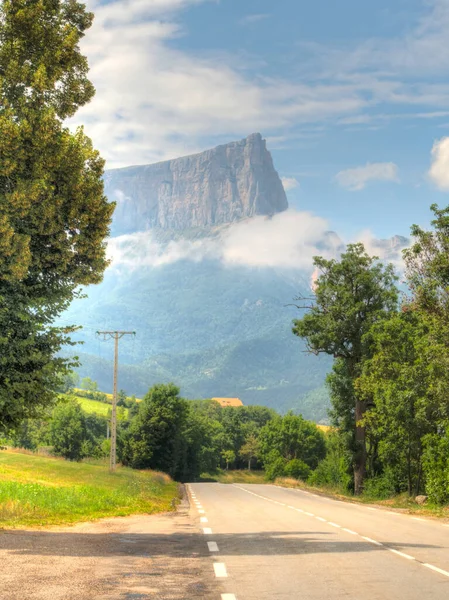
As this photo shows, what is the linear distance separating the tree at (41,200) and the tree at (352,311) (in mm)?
31497

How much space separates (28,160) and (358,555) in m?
11.7

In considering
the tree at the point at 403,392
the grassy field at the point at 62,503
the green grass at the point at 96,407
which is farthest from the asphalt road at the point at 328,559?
the green grass at the point at 96,407

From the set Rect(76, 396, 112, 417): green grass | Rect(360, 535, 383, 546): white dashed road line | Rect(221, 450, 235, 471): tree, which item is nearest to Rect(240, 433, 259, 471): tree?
Rect(221, 450, 235, 471): tree

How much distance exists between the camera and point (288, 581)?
1020 centimetres

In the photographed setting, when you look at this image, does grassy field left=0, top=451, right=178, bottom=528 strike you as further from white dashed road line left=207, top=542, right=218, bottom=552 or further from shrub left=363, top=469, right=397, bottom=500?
shrub left=363, top=469, right=397, bottom=500

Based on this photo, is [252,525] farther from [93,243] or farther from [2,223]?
[2,223]

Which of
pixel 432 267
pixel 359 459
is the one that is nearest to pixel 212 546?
pixel 432 267

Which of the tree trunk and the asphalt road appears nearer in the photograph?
the asphalt road

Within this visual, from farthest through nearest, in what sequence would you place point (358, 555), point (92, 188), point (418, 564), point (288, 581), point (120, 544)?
point (92, 188)
point (120, 544)
point (358, 555)
point (418, 564)
point (288, 581)

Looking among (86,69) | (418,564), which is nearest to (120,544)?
(418,564)

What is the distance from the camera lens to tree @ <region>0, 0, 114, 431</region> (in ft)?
51.7

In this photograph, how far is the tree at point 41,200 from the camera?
15.8 meters

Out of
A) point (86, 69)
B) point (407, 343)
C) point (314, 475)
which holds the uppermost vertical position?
point (86, 69)

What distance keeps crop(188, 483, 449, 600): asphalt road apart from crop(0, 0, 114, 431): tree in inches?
244
